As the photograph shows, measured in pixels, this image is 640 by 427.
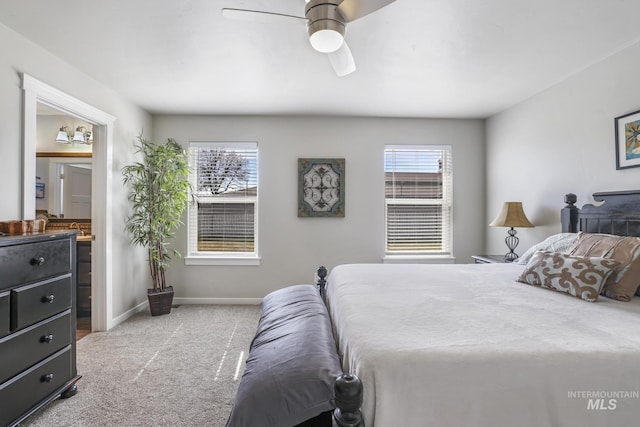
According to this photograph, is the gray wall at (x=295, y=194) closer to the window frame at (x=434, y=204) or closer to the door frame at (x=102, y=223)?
the window frame at (x=434, y=204)

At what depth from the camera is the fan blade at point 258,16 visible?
5.24 ft

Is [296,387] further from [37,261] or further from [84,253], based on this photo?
[84,253]

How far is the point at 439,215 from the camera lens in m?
4.46

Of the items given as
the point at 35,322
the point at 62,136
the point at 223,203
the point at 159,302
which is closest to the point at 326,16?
the point at 35,322

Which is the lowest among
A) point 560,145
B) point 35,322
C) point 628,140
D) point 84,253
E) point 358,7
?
point 35,322

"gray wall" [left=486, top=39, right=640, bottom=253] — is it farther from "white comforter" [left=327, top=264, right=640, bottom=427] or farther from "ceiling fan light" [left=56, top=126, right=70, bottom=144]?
"ceiling fan light" [left=56, top=126, right=70, bottom=144]

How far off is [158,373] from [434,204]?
3661 mm

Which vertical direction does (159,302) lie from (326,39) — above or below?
below

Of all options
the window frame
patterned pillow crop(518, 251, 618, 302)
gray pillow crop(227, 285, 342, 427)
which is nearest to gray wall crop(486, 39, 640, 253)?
the window frame

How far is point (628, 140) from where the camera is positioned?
2.43m

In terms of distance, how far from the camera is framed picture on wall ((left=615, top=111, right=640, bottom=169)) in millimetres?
2371

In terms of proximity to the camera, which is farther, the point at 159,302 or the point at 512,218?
the point at 159,302

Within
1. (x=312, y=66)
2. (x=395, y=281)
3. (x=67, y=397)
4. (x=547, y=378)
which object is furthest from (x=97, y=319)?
(x=547, y=378)

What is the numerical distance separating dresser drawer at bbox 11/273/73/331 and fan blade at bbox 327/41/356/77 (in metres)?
2.21
